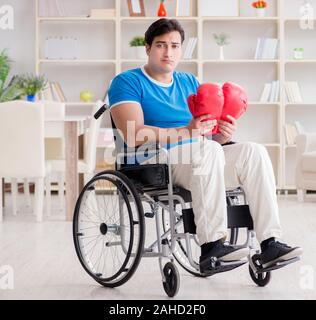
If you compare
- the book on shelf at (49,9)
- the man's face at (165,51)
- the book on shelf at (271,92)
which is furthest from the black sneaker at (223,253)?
the book on shelf at (49,9)

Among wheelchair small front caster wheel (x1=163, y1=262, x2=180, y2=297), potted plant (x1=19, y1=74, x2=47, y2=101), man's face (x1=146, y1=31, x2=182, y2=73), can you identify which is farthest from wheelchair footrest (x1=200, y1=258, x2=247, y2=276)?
potted plant (x1=19, y1=74, x2=47, y2=101)

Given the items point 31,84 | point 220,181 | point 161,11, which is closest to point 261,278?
point 220,181

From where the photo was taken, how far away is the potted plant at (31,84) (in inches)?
244

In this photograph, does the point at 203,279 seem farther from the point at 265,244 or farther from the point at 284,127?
the point at 284,127

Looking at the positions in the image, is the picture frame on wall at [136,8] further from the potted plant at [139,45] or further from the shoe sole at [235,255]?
the shoe sole at [235,255]

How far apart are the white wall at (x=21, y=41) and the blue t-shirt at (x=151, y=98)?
182 inches

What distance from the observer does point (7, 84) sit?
23.2ft

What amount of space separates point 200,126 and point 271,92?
461 centimetres

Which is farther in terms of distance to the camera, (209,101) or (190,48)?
(190,48)

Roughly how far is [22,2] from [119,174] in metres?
5.03

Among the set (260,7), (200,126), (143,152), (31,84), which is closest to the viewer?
(200,126)

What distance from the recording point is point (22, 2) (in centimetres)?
712

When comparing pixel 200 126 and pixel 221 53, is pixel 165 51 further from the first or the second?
pixel 221 53

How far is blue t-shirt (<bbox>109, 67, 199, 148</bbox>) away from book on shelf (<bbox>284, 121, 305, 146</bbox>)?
4.31 metres
